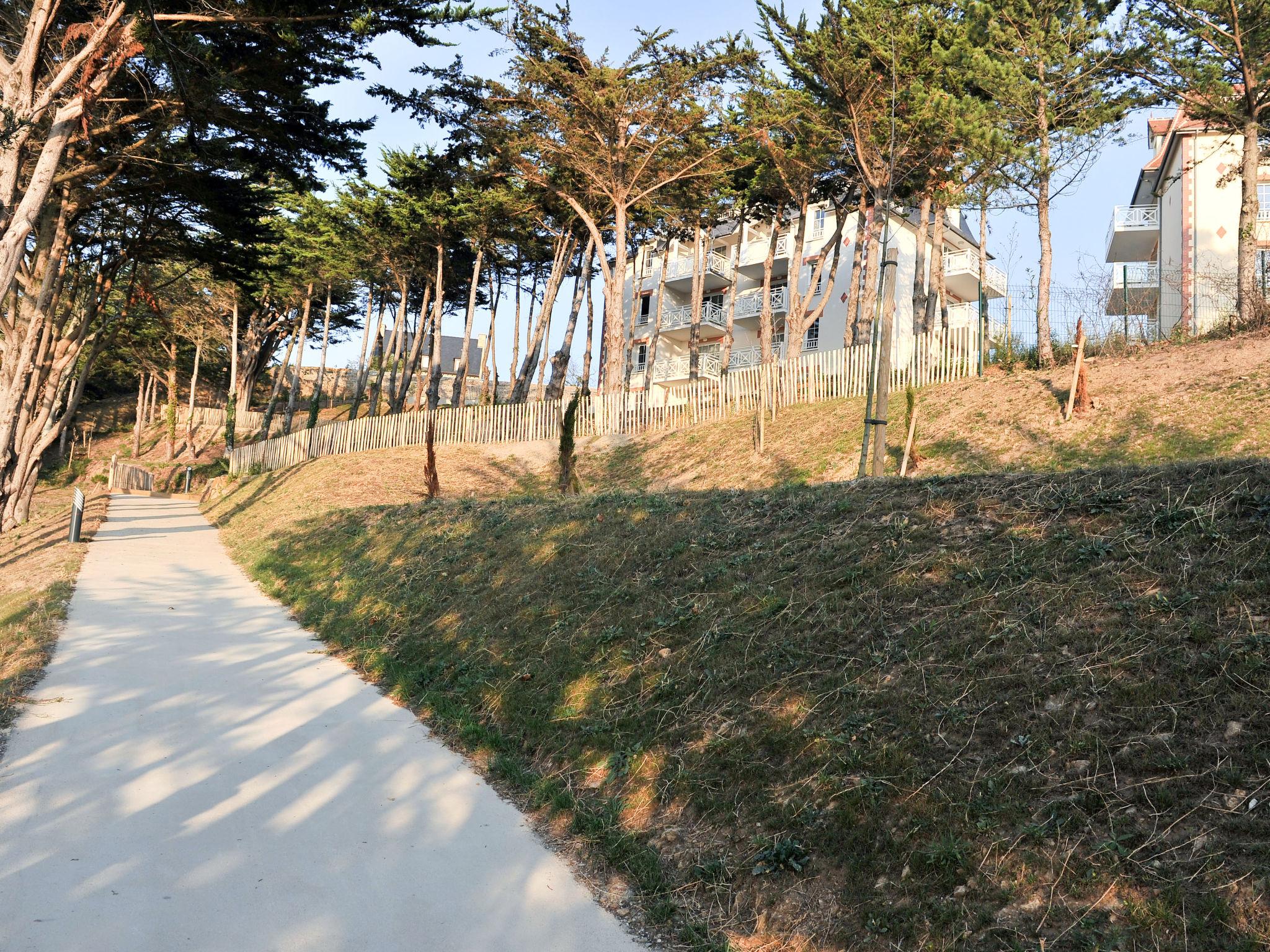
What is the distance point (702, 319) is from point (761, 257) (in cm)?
398

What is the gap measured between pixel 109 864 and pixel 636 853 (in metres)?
2.57

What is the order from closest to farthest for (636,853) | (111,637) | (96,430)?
(636,853) → (111,637) → (96,430)

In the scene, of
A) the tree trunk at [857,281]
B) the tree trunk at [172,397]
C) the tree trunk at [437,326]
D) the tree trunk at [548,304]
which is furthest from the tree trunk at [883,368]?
the tree trunk at [172,397]

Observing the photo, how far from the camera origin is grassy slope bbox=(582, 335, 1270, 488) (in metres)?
13.9

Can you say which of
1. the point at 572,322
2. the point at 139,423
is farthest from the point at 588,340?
the point at 139,423

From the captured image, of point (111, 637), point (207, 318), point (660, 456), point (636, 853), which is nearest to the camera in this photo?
point (636, 853)

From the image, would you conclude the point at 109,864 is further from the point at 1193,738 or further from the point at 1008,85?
the point at 1008,85

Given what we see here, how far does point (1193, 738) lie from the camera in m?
4.16

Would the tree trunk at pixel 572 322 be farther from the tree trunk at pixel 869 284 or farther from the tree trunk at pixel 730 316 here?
the tree trunk at pixel 869 284

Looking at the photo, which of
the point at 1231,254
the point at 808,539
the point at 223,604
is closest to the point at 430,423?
the point at 223,604

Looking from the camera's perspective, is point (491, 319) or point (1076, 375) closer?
point (1076, 375)

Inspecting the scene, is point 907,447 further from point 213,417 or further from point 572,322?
point 213,417

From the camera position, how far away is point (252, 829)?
5.11 metres

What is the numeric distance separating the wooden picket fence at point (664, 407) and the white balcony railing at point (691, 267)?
18417 mm
